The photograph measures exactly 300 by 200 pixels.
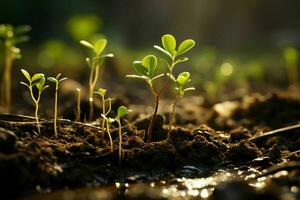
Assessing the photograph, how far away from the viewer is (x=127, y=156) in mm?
2010

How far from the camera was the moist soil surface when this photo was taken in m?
1.72

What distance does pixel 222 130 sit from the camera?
2791 millimetres

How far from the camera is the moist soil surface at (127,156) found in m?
1.72

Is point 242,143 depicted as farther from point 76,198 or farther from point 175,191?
point 76,198

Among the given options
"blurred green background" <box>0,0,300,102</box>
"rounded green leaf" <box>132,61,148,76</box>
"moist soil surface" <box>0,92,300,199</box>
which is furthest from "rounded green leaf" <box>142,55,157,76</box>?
"blurred green background" <box>0,0,300,102</box>

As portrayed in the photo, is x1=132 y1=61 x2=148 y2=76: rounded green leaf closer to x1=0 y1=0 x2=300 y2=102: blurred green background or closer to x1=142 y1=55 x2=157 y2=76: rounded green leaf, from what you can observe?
x1=142 y1=55 x2=157 y2=76: rounded green leaf

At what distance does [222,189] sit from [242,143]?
1.79 feet

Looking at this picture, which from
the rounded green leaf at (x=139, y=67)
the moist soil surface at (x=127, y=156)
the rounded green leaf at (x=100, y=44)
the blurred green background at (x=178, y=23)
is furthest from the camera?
the blurred green background at (x=178, y=23)

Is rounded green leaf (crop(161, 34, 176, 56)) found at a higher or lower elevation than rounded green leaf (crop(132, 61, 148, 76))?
higher

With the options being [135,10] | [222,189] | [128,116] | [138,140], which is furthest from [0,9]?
[222,189]

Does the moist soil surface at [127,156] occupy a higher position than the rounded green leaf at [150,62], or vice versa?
the rounded green leaf at [150,62]

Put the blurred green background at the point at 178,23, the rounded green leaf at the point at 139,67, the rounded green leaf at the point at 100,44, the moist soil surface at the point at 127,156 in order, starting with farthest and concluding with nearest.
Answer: the blurred green background at the point at 178,23 → the rounded green leaf at the point at 100,44 → the rounded green leaf at the point at 139,67 → the moist soil surface at the point at 127,156

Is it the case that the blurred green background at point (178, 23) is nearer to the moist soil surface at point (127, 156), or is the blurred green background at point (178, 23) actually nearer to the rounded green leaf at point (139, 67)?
the moist soil surface at point (127, 156)

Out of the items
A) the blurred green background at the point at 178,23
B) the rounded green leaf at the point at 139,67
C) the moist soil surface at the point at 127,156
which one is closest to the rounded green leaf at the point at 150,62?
the rounded green leaf at the point at 139,67
